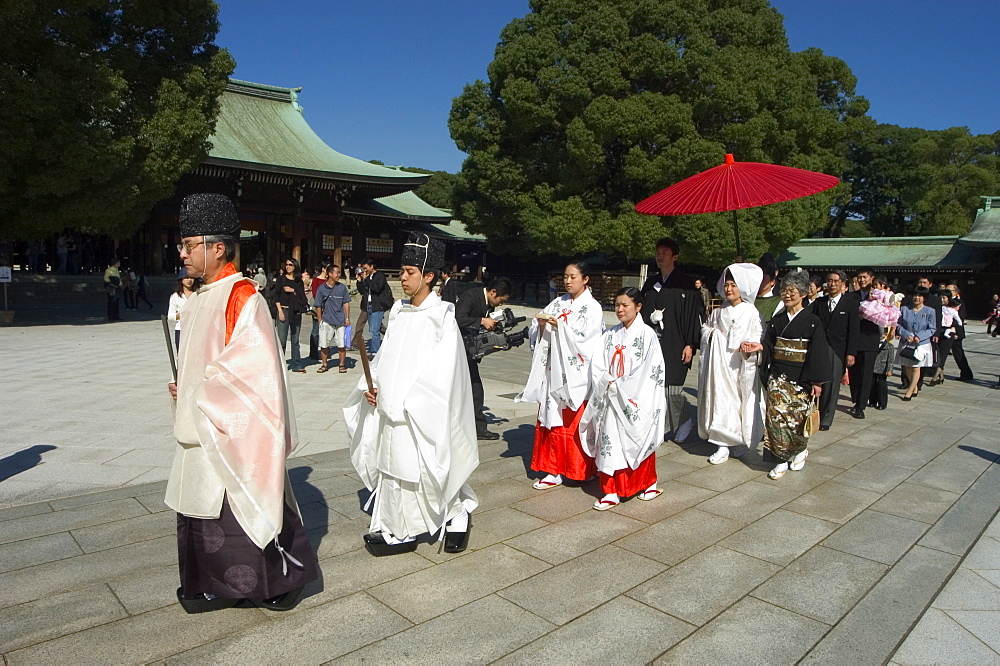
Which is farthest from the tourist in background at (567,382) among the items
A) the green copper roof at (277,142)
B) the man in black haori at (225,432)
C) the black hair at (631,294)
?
the green copper roof at (277,142)

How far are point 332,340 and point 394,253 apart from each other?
66.2ft

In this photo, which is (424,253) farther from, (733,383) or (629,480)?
(733,383)

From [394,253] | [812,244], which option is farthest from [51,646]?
[812,244]

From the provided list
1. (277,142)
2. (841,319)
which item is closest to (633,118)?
(277,142)

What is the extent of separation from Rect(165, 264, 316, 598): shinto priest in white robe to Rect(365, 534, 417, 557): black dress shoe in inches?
29.5

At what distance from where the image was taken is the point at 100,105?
1320cm

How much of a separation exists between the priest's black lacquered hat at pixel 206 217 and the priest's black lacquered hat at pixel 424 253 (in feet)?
2.99

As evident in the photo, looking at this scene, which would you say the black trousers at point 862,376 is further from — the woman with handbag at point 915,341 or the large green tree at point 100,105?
the large green tree at point 100,105

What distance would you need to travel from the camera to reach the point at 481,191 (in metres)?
24.2

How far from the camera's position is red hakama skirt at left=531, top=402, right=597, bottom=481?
490cm

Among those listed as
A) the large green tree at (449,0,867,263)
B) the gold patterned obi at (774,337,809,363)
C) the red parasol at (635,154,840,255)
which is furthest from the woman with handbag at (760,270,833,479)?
the large green tree at (449,0,867,263)

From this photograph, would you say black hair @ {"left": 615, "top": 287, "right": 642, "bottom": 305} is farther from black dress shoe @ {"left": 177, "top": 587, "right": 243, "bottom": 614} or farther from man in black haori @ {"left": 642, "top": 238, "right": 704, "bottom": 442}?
black dress shoe @ {"left": 177, "top": 587, "right": 243, "bottom": 614}

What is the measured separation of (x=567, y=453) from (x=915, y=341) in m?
7.24

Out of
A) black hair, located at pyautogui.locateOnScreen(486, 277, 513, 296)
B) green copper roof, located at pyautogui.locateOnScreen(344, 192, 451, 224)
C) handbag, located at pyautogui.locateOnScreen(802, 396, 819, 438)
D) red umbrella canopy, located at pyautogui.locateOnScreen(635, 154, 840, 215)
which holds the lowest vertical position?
handbag, located at pyautogui.locateOnScreen(802, 396, 819, 438)
